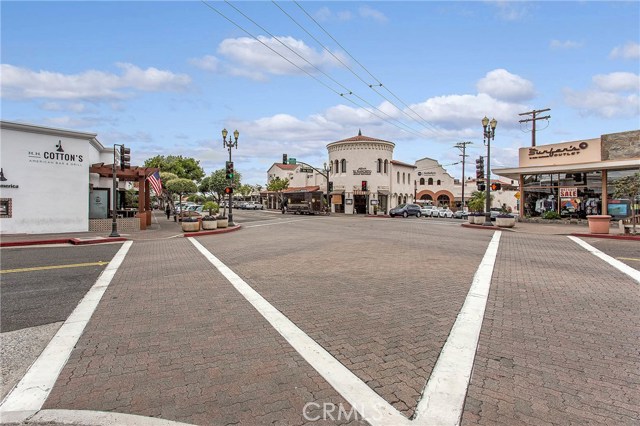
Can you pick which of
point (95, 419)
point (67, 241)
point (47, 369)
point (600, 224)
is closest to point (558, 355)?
point (95, 419)

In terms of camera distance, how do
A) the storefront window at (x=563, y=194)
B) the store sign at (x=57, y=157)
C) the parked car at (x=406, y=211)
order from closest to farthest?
1. the store sign at (x=57, y=157)
2. the storefront window at (x=563, y=194)
3. the parked car at (x=406, y=211)

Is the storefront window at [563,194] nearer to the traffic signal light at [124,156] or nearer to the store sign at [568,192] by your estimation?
the store sign at [568,192]

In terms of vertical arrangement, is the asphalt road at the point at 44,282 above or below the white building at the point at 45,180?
below

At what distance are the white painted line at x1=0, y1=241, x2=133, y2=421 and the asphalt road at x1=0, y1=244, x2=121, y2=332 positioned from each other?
1.08ft

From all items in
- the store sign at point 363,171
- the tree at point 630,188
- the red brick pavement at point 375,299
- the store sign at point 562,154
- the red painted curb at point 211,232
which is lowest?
the red brick pavement at point 375,299

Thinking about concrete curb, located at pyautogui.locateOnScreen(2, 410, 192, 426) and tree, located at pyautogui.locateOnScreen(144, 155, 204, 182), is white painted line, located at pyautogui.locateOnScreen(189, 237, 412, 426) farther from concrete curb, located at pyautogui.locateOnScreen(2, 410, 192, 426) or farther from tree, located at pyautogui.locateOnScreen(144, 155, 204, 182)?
tree, located at pyautogui.locateOnScreen(144, 155, 204, 182)

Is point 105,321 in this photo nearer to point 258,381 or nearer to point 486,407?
point 258,381

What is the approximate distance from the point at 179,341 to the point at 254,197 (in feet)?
326

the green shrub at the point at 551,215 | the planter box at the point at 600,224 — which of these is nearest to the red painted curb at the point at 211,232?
the planter box at the point at 600,224

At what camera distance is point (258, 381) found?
3592 mm

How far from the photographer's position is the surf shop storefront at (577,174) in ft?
78.5

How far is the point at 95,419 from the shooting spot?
3.04 metres

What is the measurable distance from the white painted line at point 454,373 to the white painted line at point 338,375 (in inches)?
10.5

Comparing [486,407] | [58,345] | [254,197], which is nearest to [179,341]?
[58,345]
